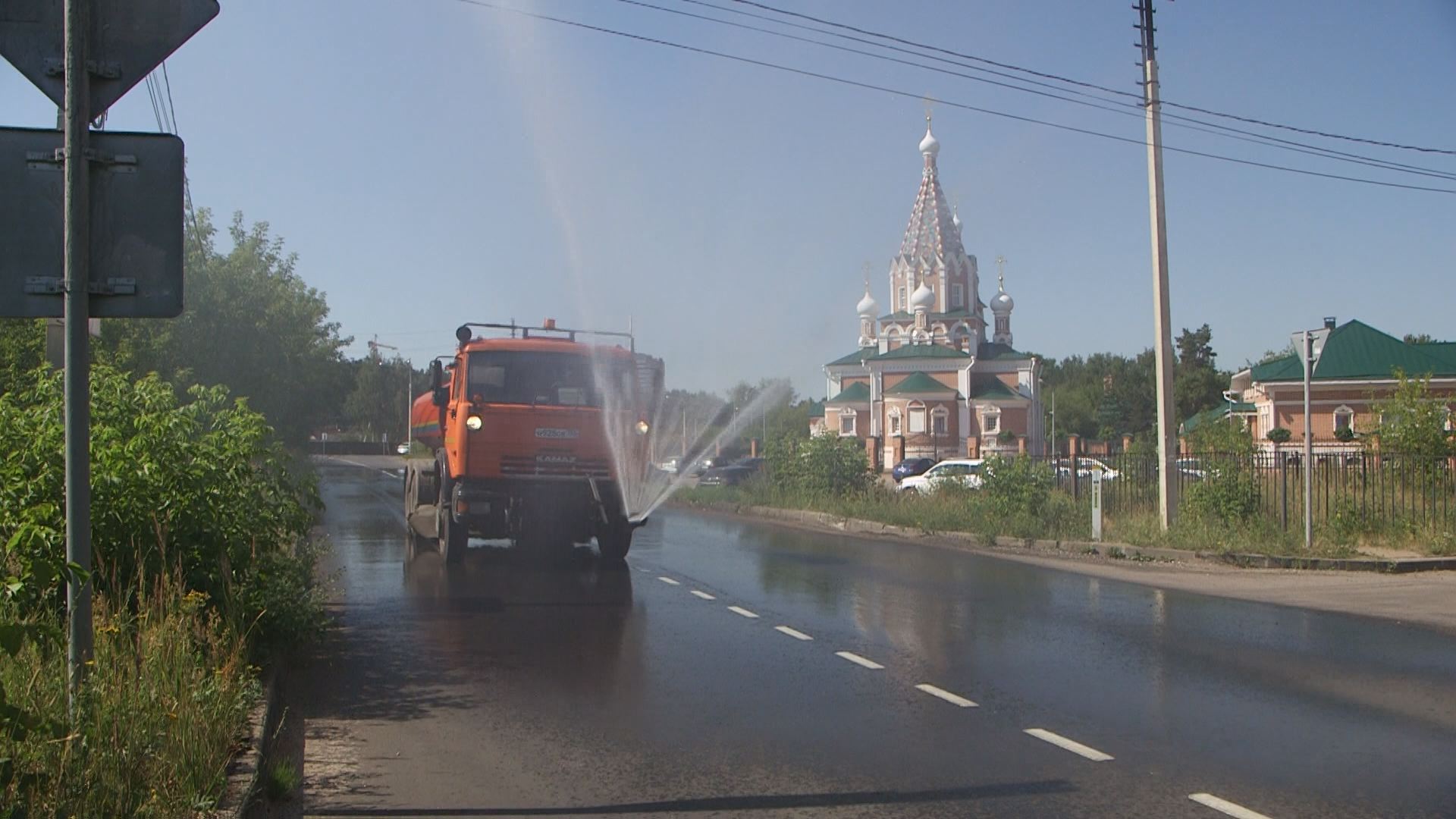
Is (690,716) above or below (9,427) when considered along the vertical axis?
below

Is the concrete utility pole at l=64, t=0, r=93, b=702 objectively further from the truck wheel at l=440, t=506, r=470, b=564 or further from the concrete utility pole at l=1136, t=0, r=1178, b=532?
the concrete utility pole at l=1136, t=0, r=1178, b=532

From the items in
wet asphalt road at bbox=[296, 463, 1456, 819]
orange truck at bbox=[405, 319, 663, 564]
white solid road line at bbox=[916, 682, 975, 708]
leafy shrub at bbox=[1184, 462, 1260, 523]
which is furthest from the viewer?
leafy shrub at bbox=[1184, 462, 1260, 523]

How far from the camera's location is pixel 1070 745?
21.5ft

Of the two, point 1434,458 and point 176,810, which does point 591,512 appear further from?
point 1434,458

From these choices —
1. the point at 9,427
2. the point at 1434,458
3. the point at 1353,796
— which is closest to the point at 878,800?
the point at 1353,796

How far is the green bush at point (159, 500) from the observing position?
22.8 feet

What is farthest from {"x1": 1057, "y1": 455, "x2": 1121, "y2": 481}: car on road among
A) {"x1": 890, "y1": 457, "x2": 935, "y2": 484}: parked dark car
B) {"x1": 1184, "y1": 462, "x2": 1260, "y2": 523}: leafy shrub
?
{"x1": 890, "y1": 457, "x2": 935, "y2": 484}: parked dark car

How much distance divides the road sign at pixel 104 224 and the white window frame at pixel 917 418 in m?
72.9

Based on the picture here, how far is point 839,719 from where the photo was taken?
716 cm

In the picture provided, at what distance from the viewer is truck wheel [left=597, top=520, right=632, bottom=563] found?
15.6 metres

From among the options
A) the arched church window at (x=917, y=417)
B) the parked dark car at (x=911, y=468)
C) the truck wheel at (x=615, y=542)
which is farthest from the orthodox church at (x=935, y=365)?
the truck wheel at (x=615, y=542)

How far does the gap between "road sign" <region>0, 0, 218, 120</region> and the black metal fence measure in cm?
1742

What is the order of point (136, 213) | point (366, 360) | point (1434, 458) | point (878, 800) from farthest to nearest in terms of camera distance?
point (366, 360) < point (1434, 458) < point (878, 800) < point (136, 213)

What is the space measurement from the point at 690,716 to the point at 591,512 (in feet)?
26.4
